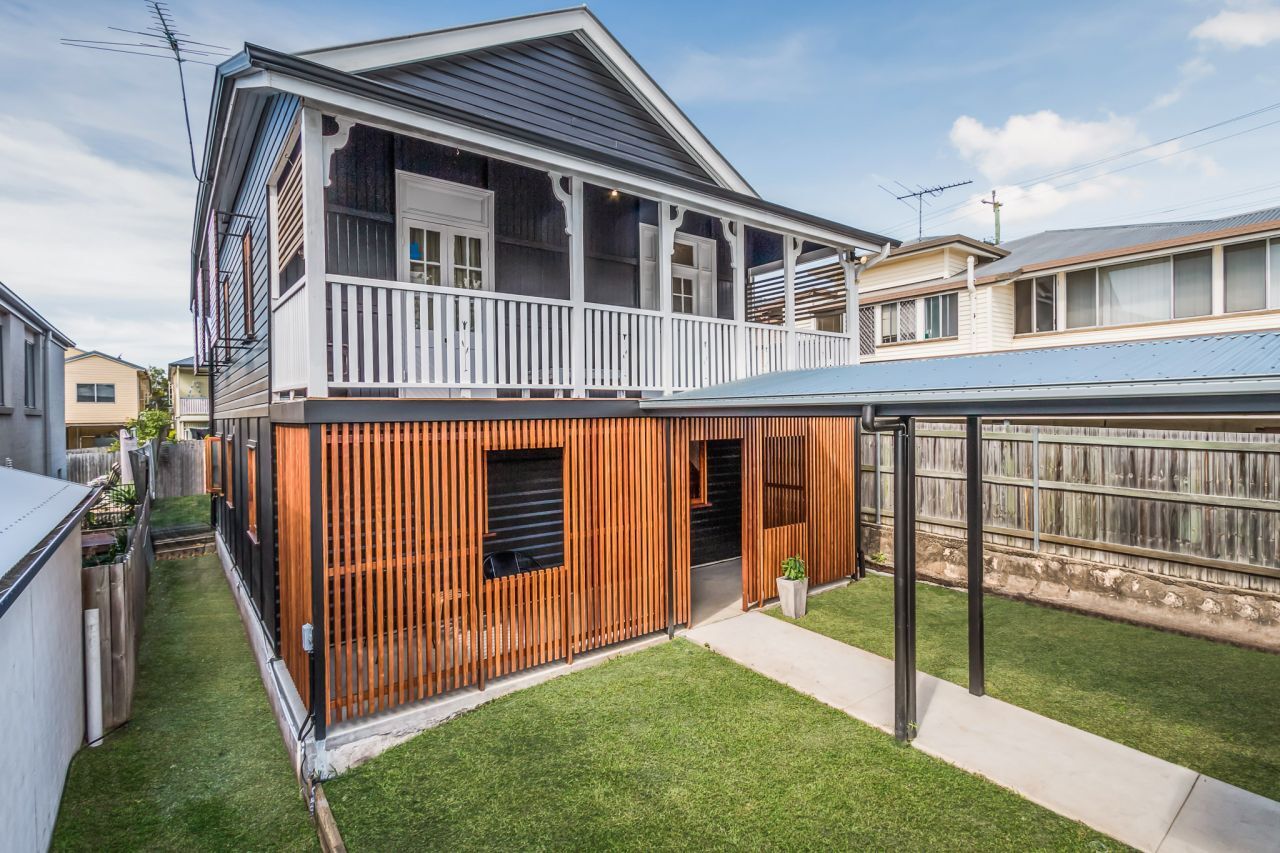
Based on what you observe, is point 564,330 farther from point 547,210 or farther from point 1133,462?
point 1133,462

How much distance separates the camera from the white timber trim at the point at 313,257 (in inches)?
178

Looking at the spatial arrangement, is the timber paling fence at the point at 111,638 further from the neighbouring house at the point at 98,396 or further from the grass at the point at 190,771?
the neighbouring house at the point at 98,396

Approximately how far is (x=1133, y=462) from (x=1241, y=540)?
113 cm

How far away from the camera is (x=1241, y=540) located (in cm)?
593

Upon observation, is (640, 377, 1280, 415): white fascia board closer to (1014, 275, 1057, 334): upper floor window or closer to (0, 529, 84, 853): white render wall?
(0, 529, 84, 853): white render wall

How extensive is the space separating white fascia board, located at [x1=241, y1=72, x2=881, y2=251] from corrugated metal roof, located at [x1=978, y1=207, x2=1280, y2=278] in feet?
42.8

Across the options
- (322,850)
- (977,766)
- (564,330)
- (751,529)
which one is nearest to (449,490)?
(564,330)

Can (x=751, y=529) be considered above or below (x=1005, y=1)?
below

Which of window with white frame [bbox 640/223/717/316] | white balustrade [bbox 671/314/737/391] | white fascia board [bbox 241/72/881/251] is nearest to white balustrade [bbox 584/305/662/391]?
white balustrade [bbox 671/314/737/391]

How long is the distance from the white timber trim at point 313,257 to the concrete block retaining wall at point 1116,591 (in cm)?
777

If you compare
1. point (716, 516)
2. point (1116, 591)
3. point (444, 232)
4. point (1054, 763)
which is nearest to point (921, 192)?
point (716, 516)

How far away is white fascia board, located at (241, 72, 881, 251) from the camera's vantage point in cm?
443

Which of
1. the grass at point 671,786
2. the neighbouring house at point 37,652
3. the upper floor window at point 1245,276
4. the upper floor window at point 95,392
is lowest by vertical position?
the grass at point 671,786

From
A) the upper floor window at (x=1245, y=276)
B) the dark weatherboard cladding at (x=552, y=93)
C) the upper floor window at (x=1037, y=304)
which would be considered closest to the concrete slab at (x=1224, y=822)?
the dark weatherboard cladding at (x=552, y=93)
